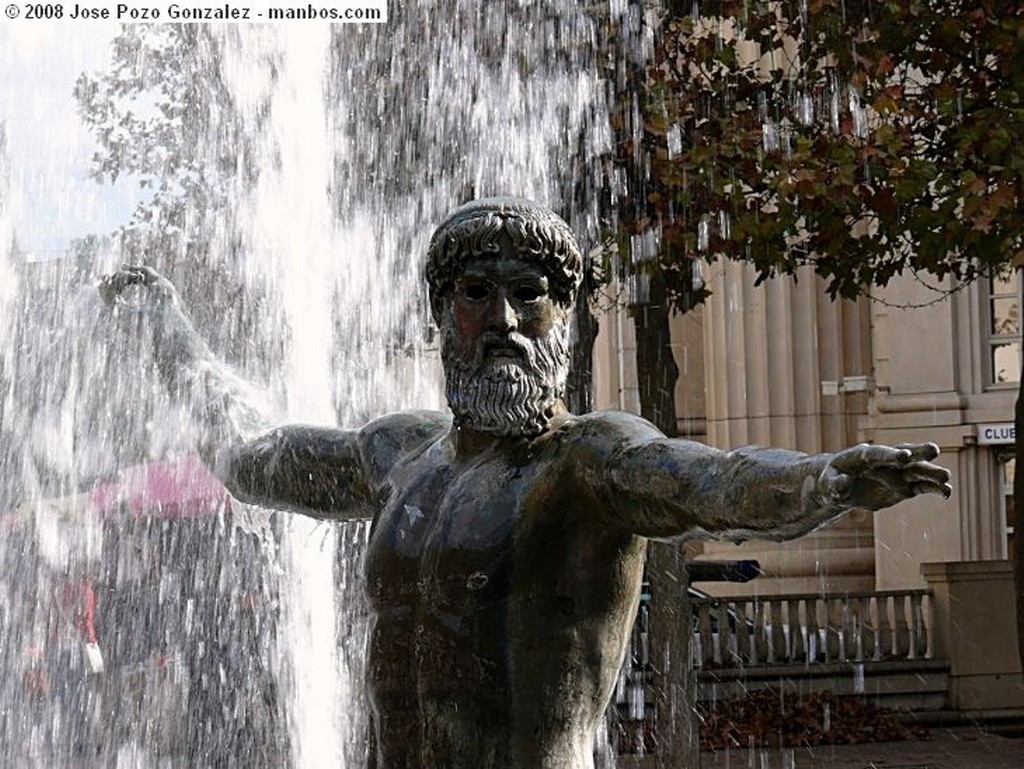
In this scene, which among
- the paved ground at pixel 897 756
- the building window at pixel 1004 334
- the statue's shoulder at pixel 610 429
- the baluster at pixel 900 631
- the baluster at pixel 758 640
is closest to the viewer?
the statue's shoulder at pixel 610 429

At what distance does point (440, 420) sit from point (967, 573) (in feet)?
49.5

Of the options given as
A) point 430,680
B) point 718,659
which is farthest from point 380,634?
A: point 718,659

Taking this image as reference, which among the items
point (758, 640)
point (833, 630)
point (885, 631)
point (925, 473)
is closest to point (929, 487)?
point (925, 473)

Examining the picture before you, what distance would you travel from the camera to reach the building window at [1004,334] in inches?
958

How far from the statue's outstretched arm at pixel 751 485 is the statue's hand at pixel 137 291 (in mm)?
1309

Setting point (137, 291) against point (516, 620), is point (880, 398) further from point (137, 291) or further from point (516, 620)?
point (516, 620)

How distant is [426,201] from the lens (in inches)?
510

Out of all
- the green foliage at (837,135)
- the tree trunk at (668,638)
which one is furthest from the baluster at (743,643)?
the green foliage at (837,135)

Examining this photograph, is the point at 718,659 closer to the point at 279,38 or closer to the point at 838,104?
the point at 838,104

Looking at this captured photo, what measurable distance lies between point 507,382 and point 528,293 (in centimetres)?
15

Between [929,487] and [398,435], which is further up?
[398,435]

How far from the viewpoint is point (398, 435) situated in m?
3.26

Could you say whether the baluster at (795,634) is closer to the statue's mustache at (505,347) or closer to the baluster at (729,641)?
the baluster at (729,641)

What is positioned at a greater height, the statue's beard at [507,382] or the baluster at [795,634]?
the statue's beard at [507,382]
